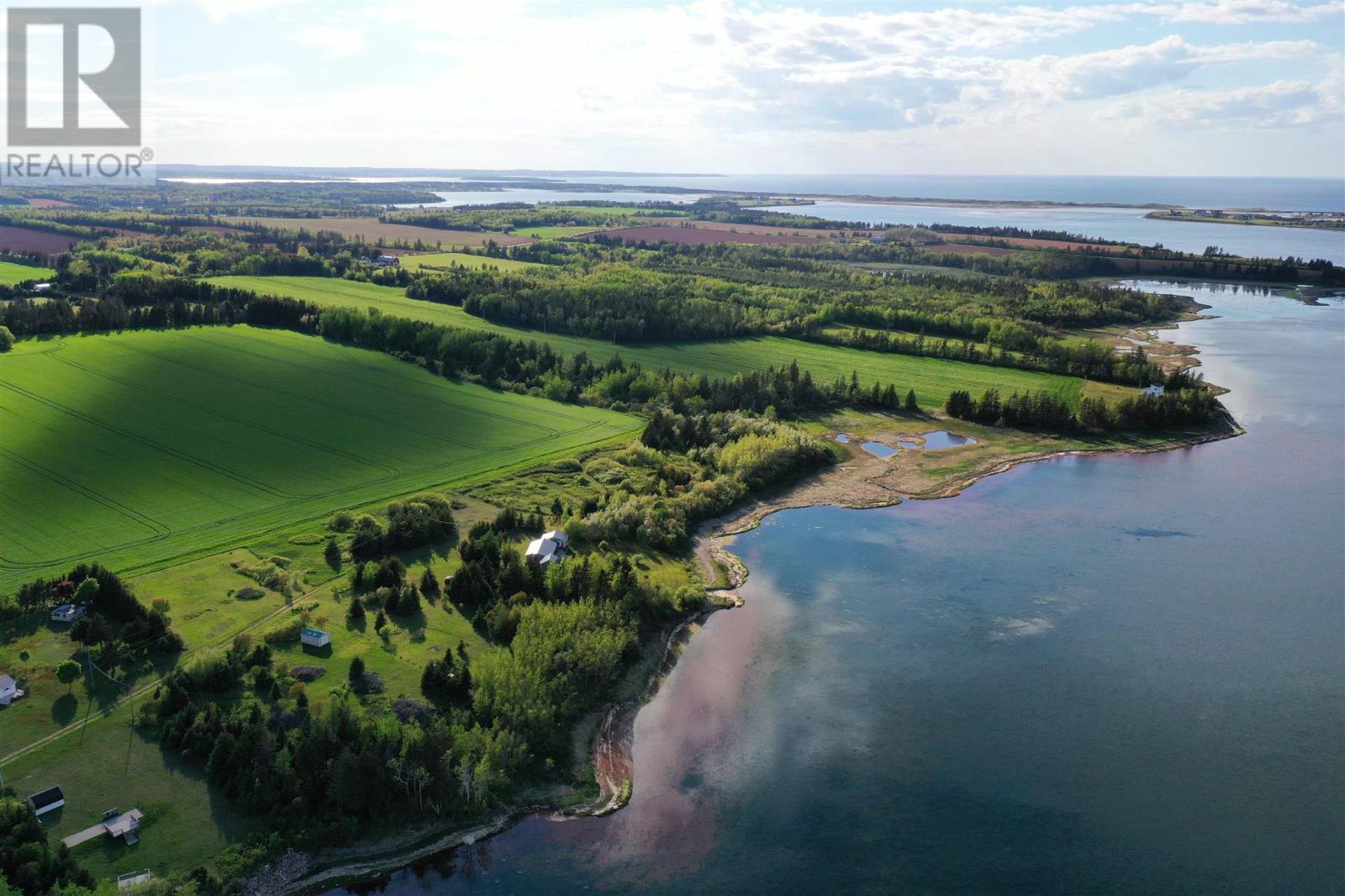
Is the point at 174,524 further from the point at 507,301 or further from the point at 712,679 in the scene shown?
the point at 507,301

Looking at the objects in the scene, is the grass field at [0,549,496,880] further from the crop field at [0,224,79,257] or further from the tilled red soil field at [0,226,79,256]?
the tilled red soil field at [0,226,79,256]

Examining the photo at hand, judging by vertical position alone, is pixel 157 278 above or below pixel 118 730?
above

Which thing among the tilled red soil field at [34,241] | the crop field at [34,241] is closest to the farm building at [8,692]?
the crop field at [34,241]

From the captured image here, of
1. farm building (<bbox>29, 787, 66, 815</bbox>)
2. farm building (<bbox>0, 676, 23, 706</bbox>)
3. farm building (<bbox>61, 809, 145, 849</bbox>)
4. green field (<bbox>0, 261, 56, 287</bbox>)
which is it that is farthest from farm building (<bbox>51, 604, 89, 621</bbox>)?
green field (<bbox>0, 261, 56, 287</bbox>)

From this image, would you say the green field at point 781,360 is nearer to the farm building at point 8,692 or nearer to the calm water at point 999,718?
the calm water at point 999,718

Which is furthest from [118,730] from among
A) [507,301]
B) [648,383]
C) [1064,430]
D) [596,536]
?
[507,301]

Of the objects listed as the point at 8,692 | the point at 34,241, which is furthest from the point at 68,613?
the point at 34,241

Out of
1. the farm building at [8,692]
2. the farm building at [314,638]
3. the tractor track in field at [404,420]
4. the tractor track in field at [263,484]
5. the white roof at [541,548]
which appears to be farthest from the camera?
the tractor track in field at [404,420]
